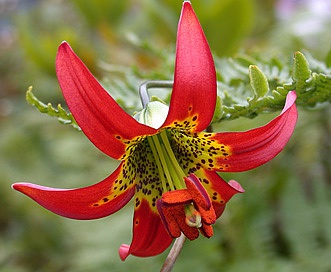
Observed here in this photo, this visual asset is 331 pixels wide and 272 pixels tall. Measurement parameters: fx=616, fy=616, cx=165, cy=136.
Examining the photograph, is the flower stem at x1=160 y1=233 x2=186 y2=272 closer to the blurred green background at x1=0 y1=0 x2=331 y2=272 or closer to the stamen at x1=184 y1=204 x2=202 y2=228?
the stamen at x1=184 y1=204 x2=202 y2=228

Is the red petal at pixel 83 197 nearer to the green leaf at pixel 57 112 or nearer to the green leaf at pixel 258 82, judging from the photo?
the green leaf at pixel 57 112

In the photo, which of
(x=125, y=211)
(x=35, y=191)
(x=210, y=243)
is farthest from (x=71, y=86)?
(x=125, y=211)

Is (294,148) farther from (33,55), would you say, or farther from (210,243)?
(33,55)

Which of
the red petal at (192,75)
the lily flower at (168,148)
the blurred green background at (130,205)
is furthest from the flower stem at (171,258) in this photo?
the blurred green background at (130,205)

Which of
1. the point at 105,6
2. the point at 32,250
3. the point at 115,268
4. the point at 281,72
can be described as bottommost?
the point at 32,250

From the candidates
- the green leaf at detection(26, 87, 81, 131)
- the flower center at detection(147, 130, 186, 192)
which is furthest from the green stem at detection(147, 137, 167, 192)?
the green leaf at detection(26, 87, 81, 131)
